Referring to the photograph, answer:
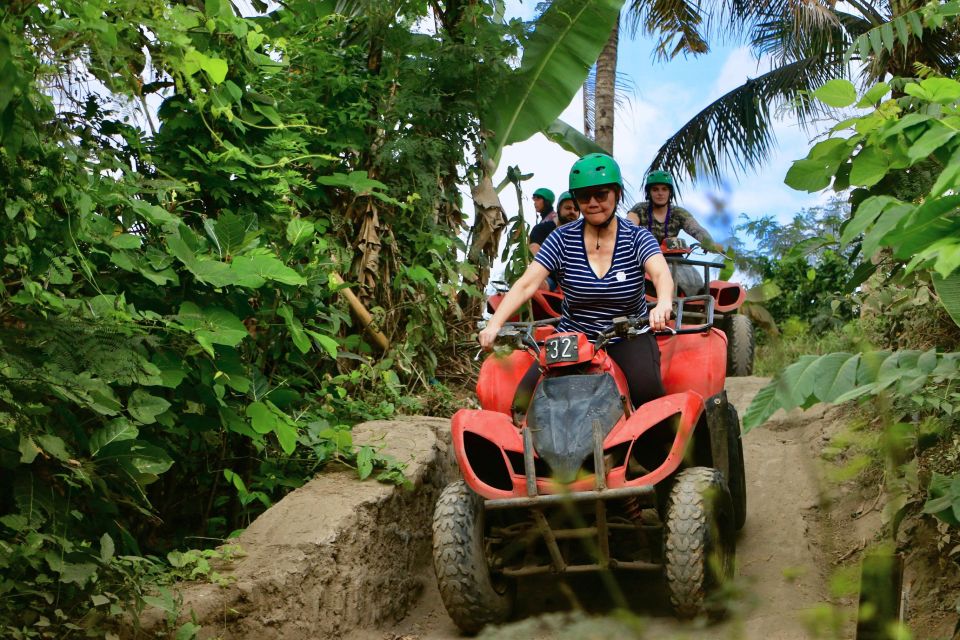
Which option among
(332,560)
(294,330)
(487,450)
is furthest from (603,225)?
(332,560)

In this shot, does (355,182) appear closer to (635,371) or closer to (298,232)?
(298,232)

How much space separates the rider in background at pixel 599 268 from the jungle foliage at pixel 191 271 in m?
1.20

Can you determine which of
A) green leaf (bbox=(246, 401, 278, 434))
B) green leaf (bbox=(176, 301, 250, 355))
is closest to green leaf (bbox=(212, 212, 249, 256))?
green leaf (bbox=(176, 301, 250, 355))

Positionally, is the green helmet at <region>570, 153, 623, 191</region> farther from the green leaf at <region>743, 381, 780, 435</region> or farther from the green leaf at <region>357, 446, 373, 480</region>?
the green leaf at <region>743, 381, 780, 435</region>

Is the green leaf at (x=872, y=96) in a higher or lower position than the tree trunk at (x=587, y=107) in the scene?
Result: lower

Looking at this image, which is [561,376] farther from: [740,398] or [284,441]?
[740,398]

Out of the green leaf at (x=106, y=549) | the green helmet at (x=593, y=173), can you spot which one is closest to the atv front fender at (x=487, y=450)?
the green helmet at (x=593, y=173)

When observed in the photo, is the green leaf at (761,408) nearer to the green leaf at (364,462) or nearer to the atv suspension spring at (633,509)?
the atv suspension spring at (633,509)

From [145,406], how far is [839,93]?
298 cm

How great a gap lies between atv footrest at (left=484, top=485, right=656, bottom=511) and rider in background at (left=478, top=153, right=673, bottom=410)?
2.30 ft

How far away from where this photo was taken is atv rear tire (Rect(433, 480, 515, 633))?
187 inches

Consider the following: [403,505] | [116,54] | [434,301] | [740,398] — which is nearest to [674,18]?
[740,398]

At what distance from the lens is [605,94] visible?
1850 cm

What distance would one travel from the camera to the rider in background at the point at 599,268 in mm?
5297
